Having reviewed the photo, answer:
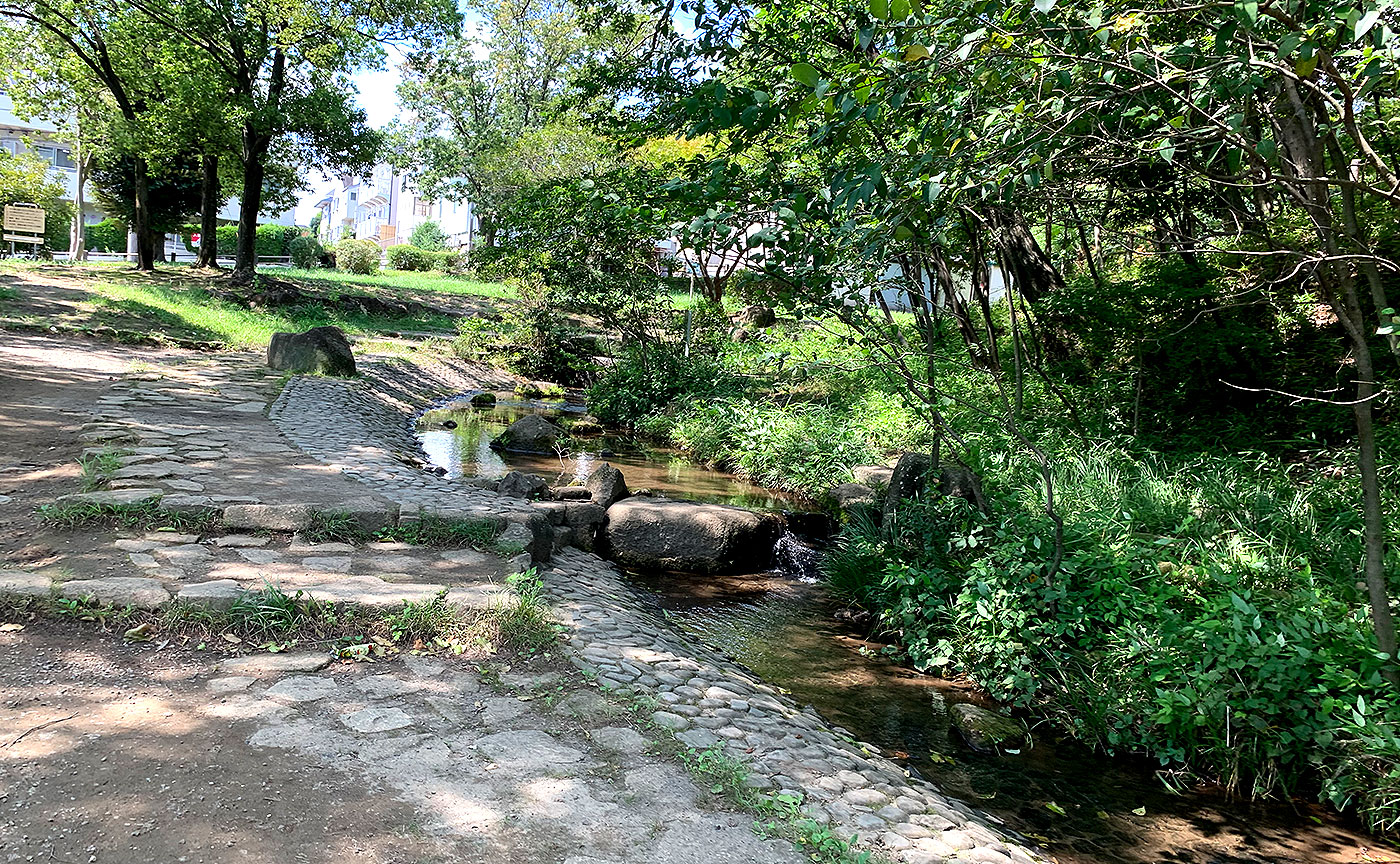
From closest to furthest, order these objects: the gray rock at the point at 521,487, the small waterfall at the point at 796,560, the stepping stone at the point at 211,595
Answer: the stepping stone at the point at 211,595
the gray rock at the point at 521,487
the small waterfall at the point at 796,560

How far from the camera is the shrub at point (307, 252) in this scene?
34.3m

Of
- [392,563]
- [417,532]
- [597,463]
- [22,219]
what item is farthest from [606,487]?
[22,219]

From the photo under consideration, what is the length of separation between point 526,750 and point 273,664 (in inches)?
49.2

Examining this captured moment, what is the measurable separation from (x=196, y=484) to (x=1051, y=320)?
826cm

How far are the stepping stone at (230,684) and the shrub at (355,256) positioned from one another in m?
31.7

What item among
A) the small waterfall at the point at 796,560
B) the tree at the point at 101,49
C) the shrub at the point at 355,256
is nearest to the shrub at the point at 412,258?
the shrub at the point at 355,256

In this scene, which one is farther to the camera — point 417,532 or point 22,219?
point 22,219

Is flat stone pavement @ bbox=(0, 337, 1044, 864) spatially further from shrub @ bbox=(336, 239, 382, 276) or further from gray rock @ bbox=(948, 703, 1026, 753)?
shrub @ bbox=(336, 239, 382, 276)

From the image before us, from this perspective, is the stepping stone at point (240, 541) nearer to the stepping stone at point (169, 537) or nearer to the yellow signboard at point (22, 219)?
the stepping stone at point (169, 537)

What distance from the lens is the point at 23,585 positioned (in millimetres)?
3877

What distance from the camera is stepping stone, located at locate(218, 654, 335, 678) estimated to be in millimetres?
3582

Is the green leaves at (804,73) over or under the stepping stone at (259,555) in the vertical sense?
over

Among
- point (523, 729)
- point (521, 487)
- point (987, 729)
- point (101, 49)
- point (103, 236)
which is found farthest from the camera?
point (103, 236)

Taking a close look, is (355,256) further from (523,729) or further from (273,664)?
(523,729)
